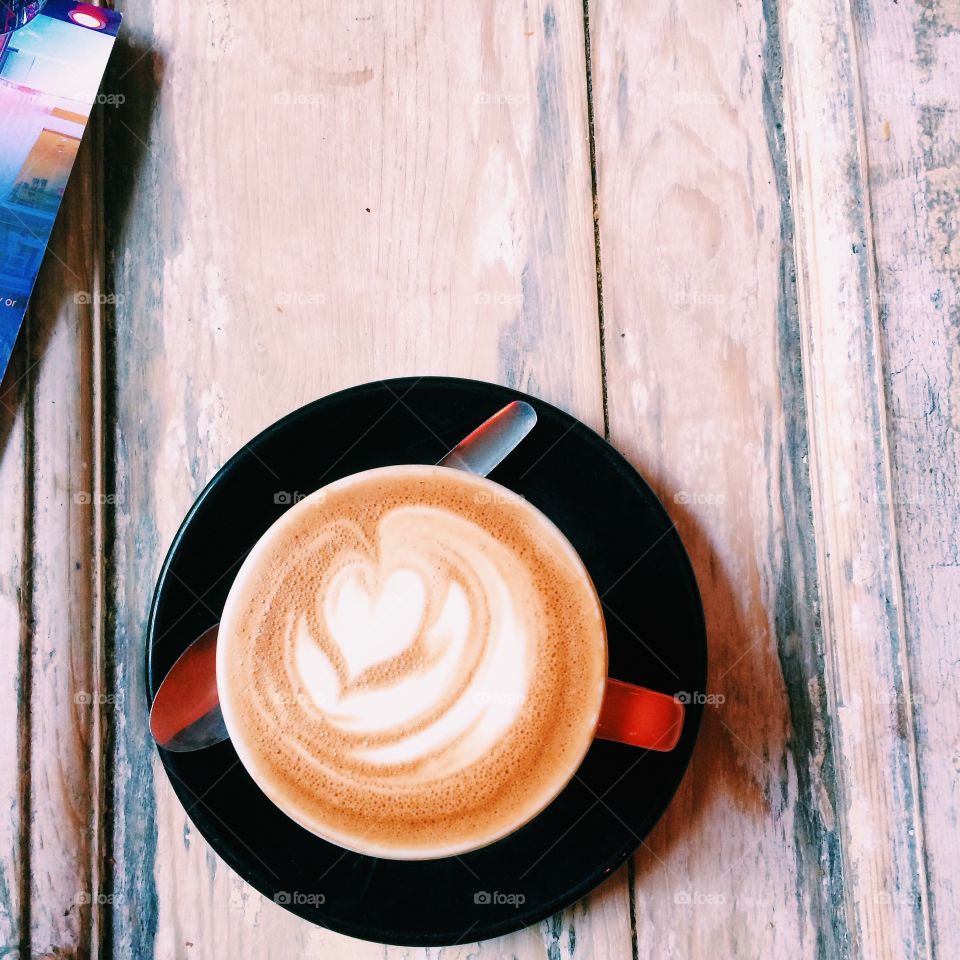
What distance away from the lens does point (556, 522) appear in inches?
28.7

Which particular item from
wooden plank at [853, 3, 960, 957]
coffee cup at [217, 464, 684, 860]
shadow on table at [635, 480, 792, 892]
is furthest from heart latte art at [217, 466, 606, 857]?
wooden plank at [853, 3, 960, 957]

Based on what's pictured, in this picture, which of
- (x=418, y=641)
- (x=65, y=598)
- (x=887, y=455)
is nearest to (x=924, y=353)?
(x=887, y=455)

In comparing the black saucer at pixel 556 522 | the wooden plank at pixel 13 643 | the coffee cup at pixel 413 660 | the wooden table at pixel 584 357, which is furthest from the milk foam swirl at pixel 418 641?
the wooden plank at pixel 13 643

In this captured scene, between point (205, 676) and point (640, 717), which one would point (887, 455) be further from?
point (205, 676)

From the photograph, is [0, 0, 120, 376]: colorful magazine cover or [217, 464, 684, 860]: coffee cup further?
[0, 0, 120, 376]: colorful magazine cover

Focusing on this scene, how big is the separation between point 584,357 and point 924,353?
0.31 meters

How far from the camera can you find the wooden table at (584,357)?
2.52 ft

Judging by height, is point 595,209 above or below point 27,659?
above

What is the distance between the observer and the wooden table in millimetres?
769

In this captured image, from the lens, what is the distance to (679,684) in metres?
0.71

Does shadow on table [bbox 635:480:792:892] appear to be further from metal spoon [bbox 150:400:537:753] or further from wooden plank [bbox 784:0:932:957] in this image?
metal spoon [bbox 150:400:537:753]

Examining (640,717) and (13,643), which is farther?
(13,643)

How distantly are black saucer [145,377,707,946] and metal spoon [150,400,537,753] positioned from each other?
0.04 ft

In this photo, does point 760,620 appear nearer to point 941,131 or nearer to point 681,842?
point 681,842
